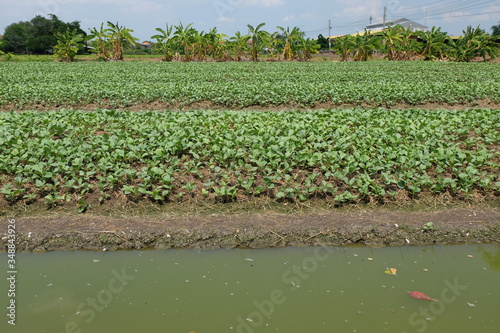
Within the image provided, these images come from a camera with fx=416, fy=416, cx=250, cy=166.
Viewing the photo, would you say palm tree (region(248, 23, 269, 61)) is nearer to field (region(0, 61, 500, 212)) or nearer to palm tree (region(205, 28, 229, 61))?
palm tree (region(205, 28, 229, 61))

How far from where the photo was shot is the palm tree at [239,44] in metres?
39.4

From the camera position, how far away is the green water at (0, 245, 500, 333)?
3.41m

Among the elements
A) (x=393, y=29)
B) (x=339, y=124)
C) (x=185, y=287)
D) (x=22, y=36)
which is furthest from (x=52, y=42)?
(x=185, y=287)

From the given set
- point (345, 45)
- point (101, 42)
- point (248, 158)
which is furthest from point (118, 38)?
point (248, 158)

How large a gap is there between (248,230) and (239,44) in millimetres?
36531

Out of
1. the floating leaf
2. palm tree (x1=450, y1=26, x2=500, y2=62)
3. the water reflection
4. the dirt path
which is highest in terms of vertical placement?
palm tree (x1=450, y1=26, x2=500, y2=62)

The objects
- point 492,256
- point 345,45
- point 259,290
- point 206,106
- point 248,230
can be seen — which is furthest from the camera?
point 345,45

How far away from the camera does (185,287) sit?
396 cm

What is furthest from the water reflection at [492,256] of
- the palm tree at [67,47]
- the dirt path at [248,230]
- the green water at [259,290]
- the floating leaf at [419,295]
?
the palm tree at [67,47]

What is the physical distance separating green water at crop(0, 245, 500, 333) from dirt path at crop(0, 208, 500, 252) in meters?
0.17

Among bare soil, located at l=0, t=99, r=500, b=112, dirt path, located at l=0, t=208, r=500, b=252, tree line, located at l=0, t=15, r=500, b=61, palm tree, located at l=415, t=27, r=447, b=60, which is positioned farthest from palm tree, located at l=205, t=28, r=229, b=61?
dirt path, located at l=0, t=208, r=500, b=252

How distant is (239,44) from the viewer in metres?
39.5

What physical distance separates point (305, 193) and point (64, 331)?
3.49 metres

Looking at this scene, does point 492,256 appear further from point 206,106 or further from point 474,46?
point 474,46
